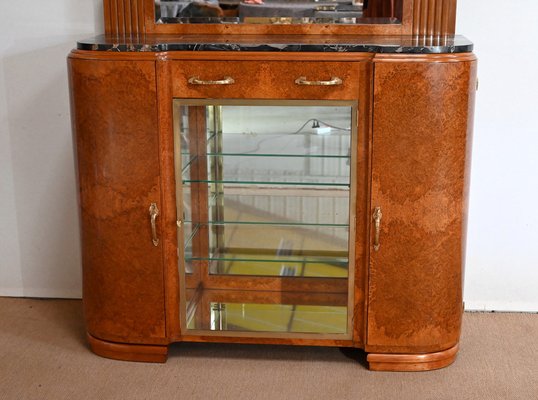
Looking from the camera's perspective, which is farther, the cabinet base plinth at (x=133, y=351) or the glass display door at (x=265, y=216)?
the cabinet base plinth at (x=133, y=351)

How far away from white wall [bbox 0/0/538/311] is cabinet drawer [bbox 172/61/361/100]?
0.66 m

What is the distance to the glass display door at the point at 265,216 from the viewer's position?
280cm

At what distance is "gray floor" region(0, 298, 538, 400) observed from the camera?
8.91 feet

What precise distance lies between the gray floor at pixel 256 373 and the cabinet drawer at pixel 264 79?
35.5 inches

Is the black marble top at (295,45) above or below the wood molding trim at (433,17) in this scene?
below

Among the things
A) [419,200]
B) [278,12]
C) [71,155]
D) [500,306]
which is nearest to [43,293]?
[71,155]

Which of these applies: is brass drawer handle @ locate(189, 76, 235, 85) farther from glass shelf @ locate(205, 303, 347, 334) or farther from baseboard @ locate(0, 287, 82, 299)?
baseboard @ locate(0, 287, 82, 299)

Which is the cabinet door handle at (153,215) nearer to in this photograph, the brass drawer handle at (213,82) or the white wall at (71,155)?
the brass drawer handle at (213,82)

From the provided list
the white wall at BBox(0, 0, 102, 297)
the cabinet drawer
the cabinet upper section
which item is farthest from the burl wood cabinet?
the white wall at BBox(0, 0, 102, 297)

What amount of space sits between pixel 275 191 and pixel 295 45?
20.9 inches

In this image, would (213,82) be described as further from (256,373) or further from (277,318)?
(256,373)

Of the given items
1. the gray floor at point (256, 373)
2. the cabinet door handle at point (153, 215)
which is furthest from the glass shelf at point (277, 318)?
the cabinet door handle at point (153, 215)

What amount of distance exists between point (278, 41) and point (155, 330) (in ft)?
3.40

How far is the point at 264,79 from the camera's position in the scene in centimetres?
267
